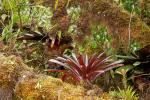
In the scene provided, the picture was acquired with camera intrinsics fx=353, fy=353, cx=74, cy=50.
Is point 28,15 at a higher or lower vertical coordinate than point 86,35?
higher

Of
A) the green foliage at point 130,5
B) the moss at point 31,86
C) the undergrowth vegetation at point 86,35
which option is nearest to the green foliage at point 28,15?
the undergrowth vegetation at point 86,35

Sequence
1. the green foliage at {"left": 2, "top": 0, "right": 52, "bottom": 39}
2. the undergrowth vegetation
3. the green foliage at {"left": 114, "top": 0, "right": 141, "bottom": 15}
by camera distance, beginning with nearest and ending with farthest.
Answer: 1. the undergrowth vegetation
2. the green foliage at {"left": 114, "top": 0, "right": 141, "bottom": 15}
3. the green foliage at {"left": 2, "top": 0, "right": 52, "bottom": 39}

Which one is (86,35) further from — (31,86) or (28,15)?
(31,86)

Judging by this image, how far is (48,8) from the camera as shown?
5.65 meters

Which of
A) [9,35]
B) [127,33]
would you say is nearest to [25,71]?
[9,35]

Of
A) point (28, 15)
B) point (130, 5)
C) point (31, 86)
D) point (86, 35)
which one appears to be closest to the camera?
point (31, 86)

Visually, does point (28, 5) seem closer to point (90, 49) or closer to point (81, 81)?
point (90, 49)

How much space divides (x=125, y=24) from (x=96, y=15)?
479mm

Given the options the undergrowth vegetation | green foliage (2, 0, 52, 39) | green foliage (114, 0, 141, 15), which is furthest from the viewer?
green foliage (2, 0, 52, 39)

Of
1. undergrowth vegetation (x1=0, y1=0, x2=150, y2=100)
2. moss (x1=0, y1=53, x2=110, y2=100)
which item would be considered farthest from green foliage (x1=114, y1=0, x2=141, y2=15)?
moss (x1=0, y1=53, x2=110, y2=100)

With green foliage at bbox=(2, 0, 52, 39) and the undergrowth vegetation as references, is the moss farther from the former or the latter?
green foliage at bbox=(2, 0, 52, 39)

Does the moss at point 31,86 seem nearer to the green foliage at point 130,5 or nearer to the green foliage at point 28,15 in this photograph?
the green foliage at point 28,15

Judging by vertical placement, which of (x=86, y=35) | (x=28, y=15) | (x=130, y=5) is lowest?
(x=86, y=35)

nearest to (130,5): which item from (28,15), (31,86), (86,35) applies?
(86,35)
